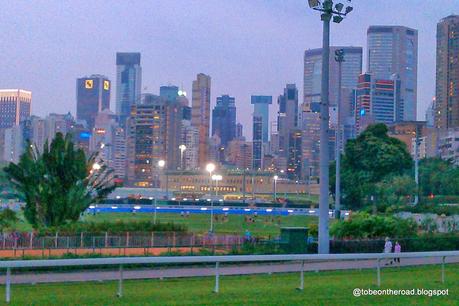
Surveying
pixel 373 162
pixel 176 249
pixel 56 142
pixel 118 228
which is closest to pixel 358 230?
pixel 176 249

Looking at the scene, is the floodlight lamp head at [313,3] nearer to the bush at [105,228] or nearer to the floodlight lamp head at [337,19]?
the floodlight lamp head at [337,19]

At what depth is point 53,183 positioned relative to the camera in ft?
131

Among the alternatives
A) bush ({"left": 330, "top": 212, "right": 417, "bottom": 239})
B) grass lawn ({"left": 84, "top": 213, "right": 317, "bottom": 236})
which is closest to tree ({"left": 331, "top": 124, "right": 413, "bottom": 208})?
grass lawn ({"left": 84, "top": 213, "right": 317, "bottom": 236})

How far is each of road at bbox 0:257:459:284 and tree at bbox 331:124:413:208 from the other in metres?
60.4

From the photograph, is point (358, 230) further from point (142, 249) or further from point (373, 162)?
point (373, 162)

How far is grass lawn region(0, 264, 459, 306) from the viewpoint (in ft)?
52.2

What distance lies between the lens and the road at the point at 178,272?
21164 millimetres

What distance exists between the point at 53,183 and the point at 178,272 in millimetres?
17303

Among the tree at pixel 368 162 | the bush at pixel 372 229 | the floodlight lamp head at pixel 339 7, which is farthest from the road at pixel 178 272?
the tree at pixel 368 162

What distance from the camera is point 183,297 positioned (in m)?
16.4

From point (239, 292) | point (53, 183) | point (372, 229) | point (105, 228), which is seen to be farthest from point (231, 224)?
point (239, 292)

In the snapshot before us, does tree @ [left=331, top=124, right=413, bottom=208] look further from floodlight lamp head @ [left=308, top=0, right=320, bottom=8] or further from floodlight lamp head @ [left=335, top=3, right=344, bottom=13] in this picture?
floodlight lamp head @ [left=308, top=0, right=320, bottom=8]

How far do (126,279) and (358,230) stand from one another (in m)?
20.3

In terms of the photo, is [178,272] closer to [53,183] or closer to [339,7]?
A: [339,7]
